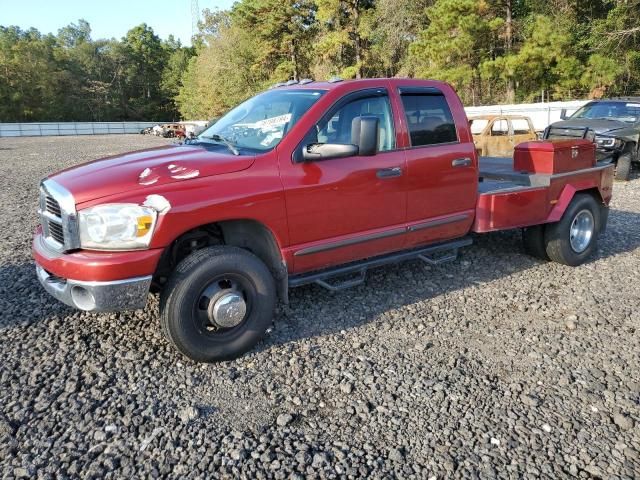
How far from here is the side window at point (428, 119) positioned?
4.61m

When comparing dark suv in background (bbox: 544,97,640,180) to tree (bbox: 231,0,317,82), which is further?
tree (bbox: 231,0,317,82)

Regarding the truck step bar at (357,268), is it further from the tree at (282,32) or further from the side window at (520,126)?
the tree at (282,32)

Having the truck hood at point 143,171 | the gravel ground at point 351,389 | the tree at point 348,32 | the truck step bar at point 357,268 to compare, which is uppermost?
the tree at point 348,32

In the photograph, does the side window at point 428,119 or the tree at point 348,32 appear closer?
the side window at point 428,119

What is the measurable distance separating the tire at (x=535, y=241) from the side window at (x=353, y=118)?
90.0 inches

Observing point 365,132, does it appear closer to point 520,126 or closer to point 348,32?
point 520,126

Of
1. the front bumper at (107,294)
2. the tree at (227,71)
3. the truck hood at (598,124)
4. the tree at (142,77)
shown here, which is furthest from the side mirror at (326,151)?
the tree at (142,77)

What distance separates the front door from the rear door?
17 centimetres

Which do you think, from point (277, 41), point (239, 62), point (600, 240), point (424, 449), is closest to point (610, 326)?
point (424, 449)

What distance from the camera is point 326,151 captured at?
3816mm

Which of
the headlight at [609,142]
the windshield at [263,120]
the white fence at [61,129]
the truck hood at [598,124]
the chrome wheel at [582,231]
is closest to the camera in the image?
the windshield at [263,120]

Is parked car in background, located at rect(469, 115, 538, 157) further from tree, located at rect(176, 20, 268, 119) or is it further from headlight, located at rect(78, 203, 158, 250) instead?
tree, located at rect(176, 20, 268, 119)

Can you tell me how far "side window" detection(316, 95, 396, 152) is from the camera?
13.7ft

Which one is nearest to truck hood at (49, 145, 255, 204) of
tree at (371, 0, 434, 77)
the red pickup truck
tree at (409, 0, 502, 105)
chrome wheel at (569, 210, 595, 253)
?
the red pickup truck
